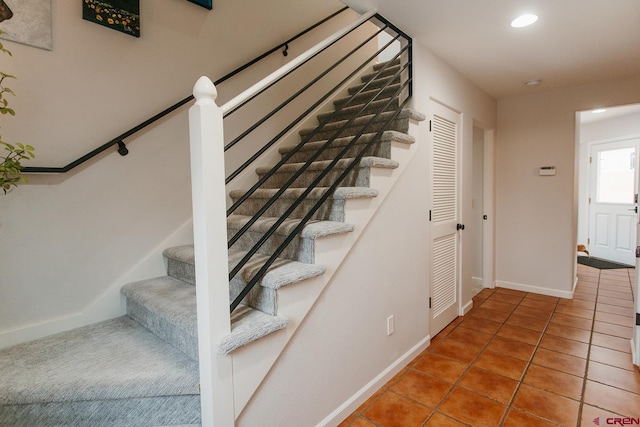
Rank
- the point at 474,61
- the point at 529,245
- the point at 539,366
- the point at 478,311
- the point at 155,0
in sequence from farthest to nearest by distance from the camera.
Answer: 1. the point at 529,245
2. the point at 478,311
3. the point at 474,61
4. the point at 539,366
5. the point at 155,0

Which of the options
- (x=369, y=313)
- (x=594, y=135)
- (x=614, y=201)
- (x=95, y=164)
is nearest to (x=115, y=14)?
(x=95, y=164)

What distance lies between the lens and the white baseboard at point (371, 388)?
175 cm

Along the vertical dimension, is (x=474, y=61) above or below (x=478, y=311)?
above

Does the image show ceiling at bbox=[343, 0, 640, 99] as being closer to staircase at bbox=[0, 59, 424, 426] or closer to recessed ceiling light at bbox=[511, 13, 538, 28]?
recessed ceiling light at bbox=[511, 13, 538, 28]

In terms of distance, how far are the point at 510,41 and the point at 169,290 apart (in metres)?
2.94

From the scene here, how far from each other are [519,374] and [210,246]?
7.58ft

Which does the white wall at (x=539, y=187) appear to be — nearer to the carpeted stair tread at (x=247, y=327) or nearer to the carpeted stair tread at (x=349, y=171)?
the carpeted stair tread at (x=349, y=171)

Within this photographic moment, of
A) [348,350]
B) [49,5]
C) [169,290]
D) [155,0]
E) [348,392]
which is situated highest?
[155,0]

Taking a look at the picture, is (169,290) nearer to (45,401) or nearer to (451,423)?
(45,401)

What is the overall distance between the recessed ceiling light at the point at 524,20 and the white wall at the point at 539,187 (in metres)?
1.99

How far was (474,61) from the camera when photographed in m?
2.78

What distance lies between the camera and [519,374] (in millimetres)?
2223

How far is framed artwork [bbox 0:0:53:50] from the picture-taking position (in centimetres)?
158

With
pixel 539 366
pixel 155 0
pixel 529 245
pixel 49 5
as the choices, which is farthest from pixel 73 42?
pixel 529 245
